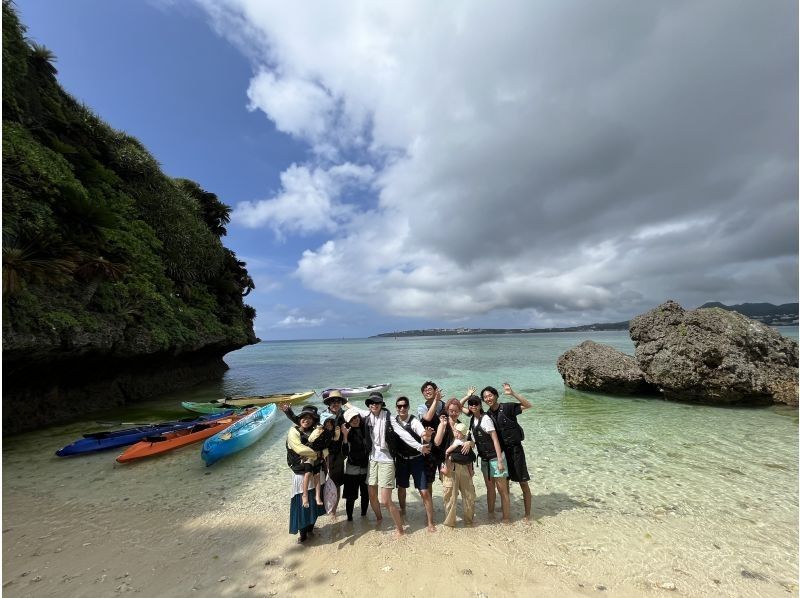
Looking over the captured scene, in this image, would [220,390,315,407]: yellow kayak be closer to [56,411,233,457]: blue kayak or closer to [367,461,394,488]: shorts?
[56,411,233,457]: blue kayak

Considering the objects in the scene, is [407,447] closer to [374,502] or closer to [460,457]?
[460,457]

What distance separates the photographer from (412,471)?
5469mm

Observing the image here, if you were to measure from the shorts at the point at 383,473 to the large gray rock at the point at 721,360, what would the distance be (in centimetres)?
1738

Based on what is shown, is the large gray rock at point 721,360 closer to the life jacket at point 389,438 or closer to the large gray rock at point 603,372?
the large gray rock at point 603,372

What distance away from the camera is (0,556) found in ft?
16.1

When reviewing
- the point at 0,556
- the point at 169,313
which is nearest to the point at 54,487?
the point at 0,556

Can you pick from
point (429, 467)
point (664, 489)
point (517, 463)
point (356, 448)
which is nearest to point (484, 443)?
point (517, 463)

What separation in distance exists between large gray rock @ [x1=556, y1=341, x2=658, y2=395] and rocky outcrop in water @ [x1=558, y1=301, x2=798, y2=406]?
8 centimetres

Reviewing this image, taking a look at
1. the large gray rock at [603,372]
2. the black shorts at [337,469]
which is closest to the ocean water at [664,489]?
the large gray rock at [603,372]

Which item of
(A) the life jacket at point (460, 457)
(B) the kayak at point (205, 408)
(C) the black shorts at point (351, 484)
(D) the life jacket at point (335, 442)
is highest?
(D) the life jacket at point (335, 442)

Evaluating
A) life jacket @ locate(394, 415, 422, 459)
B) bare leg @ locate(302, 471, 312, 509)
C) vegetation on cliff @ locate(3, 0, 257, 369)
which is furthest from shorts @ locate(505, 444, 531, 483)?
vegetation on cliff @ locate(3, 0, 257, 369)

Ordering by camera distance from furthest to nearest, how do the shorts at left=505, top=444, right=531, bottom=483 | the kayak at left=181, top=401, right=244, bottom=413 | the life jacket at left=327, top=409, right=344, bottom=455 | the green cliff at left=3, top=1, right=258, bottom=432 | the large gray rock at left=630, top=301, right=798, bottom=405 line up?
the kayak at left=181, top=401, right=244, bottom=413 → the large gray rock at left=630, top=301, right=798, bottom=405 → the green cliff at left=3, top=1, right=258, bottom=432 → the shorts at left=505, top=444, right=531, bottom=483 → the life jacket at left=327, top=409, right=344, bottom=455

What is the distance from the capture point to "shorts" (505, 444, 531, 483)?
5.54m

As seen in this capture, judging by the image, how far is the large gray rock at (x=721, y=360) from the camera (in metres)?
14.6
